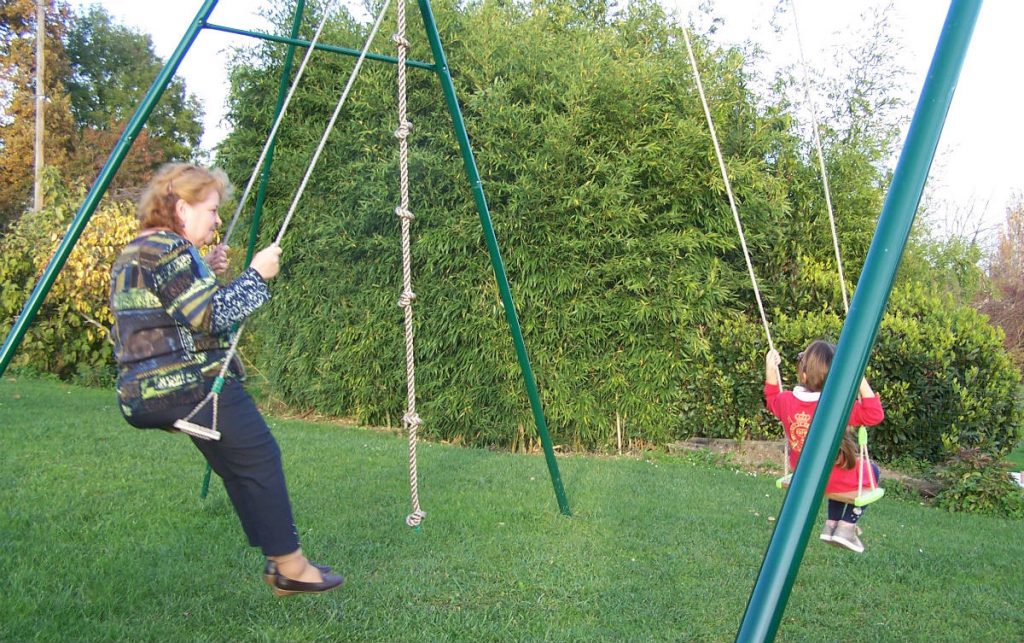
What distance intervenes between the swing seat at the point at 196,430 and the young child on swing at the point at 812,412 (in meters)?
2.01

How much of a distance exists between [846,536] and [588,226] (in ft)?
11.8

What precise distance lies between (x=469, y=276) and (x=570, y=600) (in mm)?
3835

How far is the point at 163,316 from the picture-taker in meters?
2.14

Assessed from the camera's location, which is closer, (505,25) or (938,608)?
(938,608)

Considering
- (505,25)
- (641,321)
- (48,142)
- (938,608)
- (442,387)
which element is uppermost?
(48,142)

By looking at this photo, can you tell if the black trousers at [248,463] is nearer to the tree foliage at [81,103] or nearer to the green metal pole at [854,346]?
the green metal pole at [854,346]

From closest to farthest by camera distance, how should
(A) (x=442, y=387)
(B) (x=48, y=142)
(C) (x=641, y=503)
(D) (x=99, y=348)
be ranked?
(C) (x=641, y=503)
(A) (x=442, y=387)
(D) (x=99, y=348)
(B) (x=48, y=142)

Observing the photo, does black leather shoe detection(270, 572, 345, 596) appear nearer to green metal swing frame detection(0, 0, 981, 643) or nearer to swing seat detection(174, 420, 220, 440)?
swing seat detection(174, 420, 220, 440)

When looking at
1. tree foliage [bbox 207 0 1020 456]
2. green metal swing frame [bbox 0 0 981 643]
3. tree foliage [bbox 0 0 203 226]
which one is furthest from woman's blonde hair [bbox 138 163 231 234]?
tree foliage [bbox 0 0 203 226]

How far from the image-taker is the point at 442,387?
6.86 meters

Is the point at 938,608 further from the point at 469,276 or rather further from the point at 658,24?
the point at 658,24

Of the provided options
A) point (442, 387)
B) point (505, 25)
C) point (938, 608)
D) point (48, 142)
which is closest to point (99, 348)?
point (442, 387)

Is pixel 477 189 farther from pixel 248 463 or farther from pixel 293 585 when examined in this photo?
pixel 293 585

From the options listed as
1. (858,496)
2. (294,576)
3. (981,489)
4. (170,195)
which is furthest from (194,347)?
(981,489)
